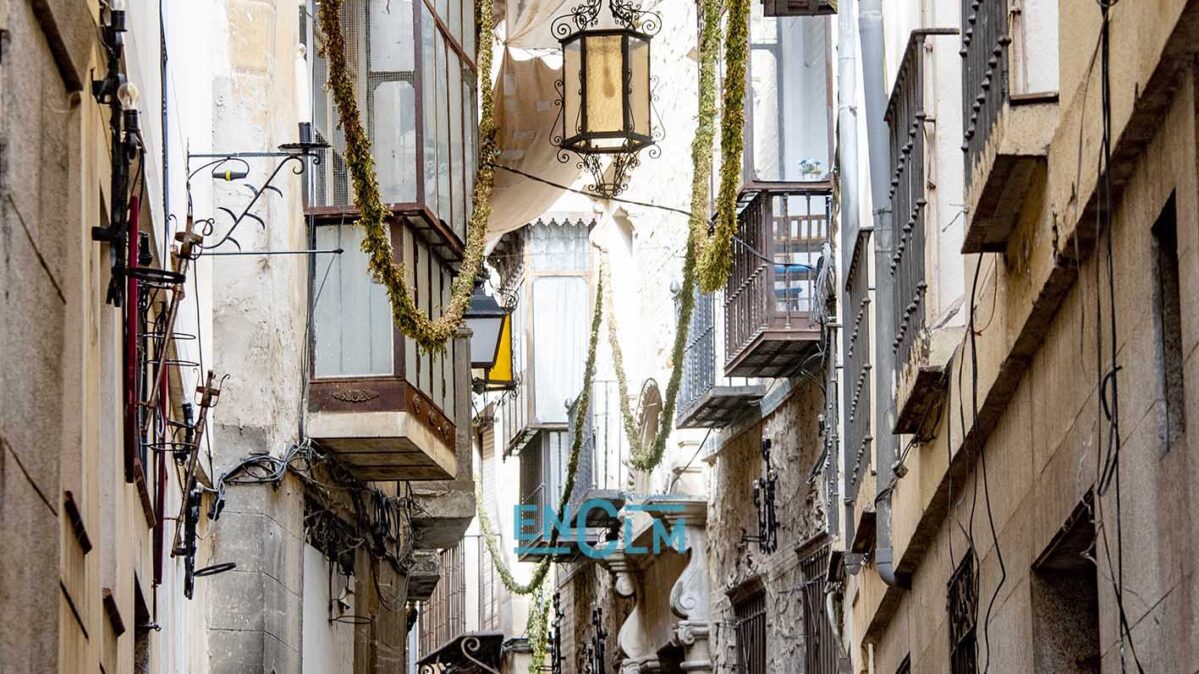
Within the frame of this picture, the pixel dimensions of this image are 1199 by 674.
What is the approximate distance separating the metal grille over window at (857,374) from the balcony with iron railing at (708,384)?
498 centimetres

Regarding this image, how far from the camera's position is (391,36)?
18.3 m

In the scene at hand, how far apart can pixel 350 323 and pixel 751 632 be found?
5.20 meters

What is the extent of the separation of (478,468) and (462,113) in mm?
24261

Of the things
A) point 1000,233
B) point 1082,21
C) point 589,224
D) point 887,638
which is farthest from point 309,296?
point 589,224

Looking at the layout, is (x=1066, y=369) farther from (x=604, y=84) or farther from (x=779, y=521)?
(x=779, y=521)

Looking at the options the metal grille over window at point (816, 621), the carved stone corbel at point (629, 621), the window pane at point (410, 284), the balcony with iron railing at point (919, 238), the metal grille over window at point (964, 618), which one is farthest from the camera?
the carved stone corbel at point (629, 621)

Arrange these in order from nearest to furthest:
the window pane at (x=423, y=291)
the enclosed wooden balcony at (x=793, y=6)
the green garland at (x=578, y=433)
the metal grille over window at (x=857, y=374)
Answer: the metal grille over window at (x=857, y=374) < the enclosed wooden balcony at (x=793, y=6) < the window pane at (x=423, y=291) < the green garland at (x=578, y=433)

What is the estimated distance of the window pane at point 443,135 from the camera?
1848 cm

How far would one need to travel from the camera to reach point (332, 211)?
1814cm

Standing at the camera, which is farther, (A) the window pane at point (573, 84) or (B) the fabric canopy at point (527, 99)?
(B) the fabric canopy at point (527, 99)

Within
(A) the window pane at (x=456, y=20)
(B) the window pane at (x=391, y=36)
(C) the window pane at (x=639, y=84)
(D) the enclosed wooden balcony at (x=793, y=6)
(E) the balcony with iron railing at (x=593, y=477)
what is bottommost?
(E) the balcony with iron railing at (x=593, y=477)

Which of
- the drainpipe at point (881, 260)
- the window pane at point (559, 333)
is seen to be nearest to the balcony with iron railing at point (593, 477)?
the window pane at point (559, 333)

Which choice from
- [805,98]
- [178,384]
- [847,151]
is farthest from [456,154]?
[178,384]

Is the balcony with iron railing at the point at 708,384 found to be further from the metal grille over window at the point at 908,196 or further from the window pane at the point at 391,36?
the metal grille over window at the point at 908,196
